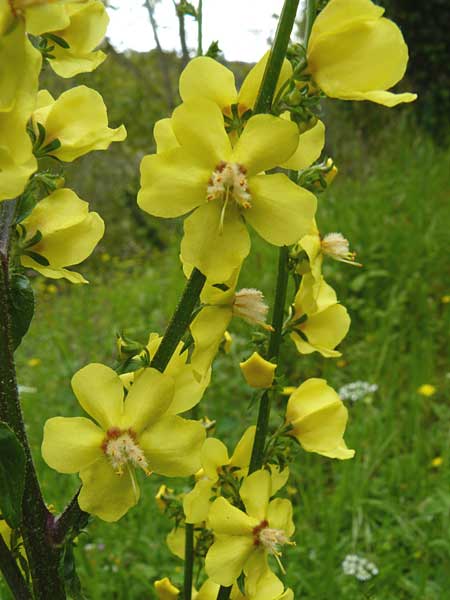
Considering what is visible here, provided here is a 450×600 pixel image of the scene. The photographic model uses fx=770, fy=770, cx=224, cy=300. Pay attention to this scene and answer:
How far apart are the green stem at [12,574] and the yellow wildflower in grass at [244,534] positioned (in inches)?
7.1

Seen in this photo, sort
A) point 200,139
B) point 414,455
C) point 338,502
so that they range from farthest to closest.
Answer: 1. point 414,455
2. point 338,502
3. point 200,139

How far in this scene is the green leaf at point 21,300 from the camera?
28.4 inches

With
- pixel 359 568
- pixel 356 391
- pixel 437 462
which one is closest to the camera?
pixel 359 568

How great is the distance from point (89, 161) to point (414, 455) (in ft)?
20.9

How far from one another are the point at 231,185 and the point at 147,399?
206mm

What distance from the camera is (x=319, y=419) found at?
85 centimetres

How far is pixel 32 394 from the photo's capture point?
2.80 metres

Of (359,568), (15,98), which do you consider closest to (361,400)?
(359,568)

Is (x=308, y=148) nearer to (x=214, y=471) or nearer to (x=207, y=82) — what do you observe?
(x=207, y=82)

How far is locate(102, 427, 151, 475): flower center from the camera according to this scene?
69 cm

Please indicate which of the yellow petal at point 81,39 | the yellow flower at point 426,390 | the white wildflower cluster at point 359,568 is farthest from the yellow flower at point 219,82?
the yellow flower at point 426,390

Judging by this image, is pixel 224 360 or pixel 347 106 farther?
pixel 347 106

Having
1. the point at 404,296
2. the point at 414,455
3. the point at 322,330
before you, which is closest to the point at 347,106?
the point at 404,296

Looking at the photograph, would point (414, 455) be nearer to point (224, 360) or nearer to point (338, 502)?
point (338, 502)
